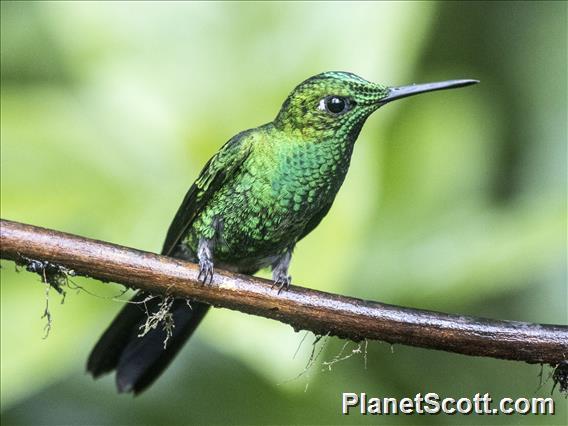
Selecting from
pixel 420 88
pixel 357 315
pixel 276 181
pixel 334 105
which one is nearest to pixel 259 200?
pixel 276 181

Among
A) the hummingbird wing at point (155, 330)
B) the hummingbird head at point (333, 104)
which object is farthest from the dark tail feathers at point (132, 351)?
the hummingbird head at point (333, 104)

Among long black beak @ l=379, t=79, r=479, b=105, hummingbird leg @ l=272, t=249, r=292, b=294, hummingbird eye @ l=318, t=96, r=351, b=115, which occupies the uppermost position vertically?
long black beak @ l=379, t=79, r=479, b=105

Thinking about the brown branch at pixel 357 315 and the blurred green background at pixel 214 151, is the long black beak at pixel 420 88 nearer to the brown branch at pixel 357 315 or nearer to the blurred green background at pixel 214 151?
the brown branch at pixel 357 315

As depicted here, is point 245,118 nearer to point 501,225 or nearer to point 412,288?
point 412,288

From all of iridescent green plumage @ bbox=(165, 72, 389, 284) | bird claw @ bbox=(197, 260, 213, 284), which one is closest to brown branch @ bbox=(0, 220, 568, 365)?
bird claw @ bbox=(197, 260, 213, 284)

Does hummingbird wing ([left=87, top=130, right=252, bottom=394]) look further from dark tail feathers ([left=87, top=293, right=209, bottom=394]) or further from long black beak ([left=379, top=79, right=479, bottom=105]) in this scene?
long black beak ([left=379, top=79, right=479, bottom=105])

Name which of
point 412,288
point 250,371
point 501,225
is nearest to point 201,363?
point 250,371

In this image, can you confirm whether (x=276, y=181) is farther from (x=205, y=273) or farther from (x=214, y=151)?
(x=214, y=151)
